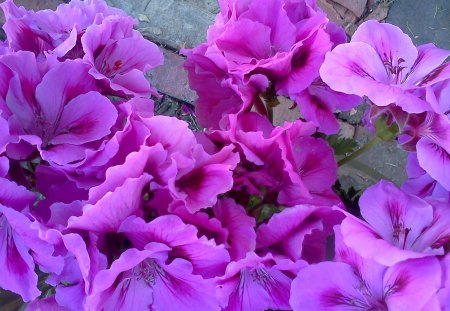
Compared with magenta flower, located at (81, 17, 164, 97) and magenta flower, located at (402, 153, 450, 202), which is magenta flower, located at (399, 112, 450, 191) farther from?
magenta flower, located at (81, 17, 164, 97)

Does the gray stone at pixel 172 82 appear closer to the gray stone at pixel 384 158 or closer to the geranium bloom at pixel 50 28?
the gray stone at pixel 384 158

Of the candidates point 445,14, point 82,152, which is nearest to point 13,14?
point 82,152

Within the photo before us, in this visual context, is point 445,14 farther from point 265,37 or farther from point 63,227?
point 63,227

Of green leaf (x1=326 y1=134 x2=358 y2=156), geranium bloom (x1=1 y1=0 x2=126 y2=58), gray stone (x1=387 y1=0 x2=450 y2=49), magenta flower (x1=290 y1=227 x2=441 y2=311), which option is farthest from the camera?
gray stone (x1=387 y1=0 x2=450 y2=49)

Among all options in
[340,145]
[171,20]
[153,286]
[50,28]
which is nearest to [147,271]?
[153,286]

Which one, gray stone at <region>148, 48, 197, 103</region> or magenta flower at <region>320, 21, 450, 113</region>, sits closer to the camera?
magenta flower at <region>320, 21, 450, 113</region>

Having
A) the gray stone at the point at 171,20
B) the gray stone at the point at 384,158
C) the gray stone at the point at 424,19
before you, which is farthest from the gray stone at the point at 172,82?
the gray stone at the point at 424,19

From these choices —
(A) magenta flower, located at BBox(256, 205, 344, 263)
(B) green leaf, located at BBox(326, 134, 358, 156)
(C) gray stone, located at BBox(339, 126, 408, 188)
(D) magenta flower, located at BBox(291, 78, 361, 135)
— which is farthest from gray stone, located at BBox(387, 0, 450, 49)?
(A) magenta flower, located at BBox(256, 205, 344, 263)

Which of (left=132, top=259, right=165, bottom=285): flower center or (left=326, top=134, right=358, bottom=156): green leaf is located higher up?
(left=132, top=259, right=165, bottom=285): flower center
